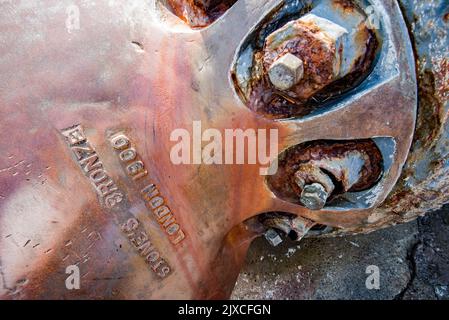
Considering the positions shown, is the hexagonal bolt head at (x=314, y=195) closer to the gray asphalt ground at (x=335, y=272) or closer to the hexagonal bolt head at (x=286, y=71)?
the hexagonal bolt head at (x=286, y=71)

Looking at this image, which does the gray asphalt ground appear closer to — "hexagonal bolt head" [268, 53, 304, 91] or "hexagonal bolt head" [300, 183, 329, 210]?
"hexagonal bolt head" [300, 183, 329, 210]

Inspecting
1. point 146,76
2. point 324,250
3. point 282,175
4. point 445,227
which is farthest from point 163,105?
point 445,227

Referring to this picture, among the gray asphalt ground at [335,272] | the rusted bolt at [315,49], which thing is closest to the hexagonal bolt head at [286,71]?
the rusted bolt at [315,49]

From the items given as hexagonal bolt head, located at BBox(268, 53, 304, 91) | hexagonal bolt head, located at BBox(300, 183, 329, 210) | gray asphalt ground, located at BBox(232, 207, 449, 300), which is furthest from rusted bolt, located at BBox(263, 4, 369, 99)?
gray asphalt ground, located at BBox(232, 207, 449, 300)

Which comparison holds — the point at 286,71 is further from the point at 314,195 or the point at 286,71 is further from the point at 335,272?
the point at 335,272

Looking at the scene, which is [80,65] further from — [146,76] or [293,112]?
[293,112]

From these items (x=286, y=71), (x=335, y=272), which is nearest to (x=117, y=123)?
(x=286, y=71)
